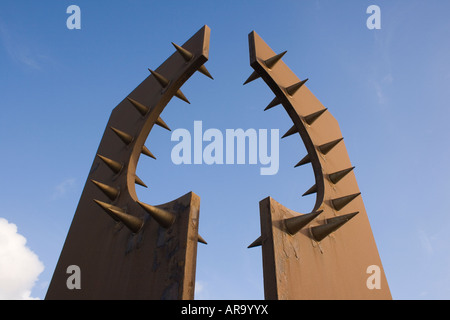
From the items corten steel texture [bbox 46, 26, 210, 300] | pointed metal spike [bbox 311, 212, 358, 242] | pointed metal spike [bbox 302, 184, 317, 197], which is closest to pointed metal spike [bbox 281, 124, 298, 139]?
pointed metal spike [bbox 302, 184, 317, 197]

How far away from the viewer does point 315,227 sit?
3580 millimetres

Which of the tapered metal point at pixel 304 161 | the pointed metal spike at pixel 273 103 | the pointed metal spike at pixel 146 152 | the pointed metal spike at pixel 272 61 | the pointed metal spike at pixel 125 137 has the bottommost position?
the pointed metal spike at pixel 125 137

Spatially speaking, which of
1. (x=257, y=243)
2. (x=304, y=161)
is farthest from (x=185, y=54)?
(x=257, y=243)

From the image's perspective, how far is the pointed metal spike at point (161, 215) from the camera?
126 inches

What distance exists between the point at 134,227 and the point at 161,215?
0.37 meters

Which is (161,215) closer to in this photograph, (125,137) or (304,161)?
(125,137)

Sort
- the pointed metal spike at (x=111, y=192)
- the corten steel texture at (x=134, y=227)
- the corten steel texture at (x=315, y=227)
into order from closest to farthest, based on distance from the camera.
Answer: the corten steel texture at (x=134, y=227) < the corten steel texture at (x=315, y=227) < the pointed metal spike at (x=111, y=192)

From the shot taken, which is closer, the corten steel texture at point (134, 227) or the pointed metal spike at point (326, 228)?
the corten steel texture at point (134, 227)

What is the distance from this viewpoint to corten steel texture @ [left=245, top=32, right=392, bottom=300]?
3.15 m

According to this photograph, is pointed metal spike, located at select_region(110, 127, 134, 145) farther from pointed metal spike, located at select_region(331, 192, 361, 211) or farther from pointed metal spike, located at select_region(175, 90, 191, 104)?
pointed metal spike, located at select_region(331, 192, 361, 211)

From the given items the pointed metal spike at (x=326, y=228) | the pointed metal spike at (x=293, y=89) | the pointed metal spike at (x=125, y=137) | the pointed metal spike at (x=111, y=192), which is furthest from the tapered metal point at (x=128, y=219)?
the pointed metal spike at (x=293, y=89)

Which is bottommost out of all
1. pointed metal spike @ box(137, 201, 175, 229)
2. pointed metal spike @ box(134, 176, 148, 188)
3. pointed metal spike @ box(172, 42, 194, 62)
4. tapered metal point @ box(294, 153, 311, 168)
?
pointed metal spike @ box(137, 201, 175, 229)

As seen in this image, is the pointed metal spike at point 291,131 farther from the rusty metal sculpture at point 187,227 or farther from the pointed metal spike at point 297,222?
the pointed metal spike at point 297,222
